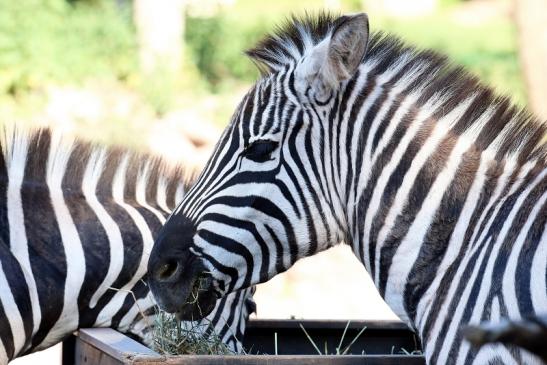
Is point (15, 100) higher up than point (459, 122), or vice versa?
point (15, 100)

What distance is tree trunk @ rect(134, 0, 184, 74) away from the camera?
16.2 m

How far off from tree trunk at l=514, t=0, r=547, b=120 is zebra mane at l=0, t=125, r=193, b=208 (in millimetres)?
7434

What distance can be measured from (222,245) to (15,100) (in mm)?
11305

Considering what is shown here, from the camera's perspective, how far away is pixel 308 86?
3787 mm

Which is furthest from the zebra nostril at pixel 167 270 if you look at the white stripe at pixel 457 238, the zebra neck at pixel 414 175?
the white stripe at pixel 457 238

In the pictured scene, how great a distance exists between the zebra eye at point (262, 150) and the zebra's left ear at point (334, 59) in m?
0.24

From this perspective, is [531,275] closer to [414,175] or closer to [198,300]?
[414,175]

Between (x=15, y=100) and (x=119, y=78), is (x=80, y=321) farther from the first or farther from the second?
(x=119, y=78)

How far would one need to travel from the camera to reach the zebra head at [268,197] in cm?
372

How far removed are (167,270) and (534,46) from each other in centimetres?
906

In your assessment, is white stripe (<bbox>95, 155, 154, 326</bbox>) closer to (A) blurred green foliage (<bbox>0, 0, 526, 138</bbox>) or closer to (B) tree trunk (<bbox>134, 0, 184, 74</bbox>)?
(A) blurred green foliage (<bbox>0, 0, 526, 138</bbox>)

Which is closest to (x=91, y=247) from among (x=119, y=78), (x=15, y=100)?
(x=15, y=100)

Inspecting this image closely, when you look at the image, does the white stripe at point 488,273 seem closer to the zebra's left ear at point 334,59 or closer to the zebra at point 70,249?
the zebra's left ear at point 334,59

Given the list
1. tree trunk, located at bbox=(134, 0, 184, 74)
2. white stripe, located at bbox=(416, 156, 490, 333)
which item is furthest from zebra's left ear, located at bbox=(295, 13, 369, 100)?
tree trunk, located at bbox=(134, 0, 184, 74)
